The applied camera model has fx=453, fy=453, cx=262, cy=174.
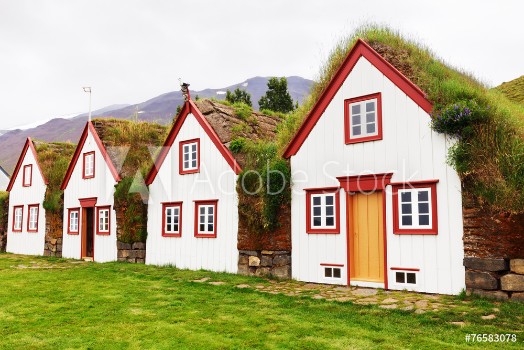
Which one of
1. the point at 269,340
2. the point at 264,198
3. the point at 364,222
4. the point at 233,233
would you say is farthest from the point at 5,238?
the point at 269,340

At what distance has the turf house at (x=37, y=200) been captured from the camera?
23.3 meters

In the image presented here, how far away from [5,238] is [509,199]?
90.3 ft

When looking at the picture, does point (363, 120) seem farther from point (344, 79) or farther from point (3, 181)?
point (3, 181)

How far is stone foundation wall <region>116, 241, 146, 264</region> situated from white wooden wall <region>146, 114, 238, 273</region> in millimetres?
319

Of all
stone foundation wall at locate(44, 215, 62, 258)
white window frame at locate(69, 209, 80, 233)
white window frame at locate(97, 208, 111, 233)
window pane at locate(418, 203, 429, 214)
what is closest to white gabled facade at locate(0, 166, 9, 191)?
stone foundation wall at locate(44, 215, 62, 258)

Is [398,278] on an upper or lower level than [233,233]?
lower

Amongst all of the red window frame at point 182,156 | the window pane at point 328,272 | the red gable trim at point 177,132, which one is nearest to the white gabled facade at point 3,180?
the red gable trim at point 177,132

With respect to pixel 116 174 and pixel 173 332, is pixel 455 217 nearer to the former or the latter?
pixel 173 332

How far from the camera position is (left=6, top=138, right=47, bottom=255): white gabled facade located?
80.3ft

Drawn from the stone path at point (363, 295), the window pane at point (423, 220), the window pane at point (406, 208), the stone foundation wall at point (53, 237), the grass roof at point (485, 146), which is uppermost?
the grass roof at point (485, 146)

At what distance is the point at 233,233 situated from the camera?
14719 millimetres

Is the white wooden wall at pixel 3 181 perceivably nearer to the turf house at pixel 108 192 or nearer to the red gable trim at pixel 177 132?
the turf house at pixel 108 192

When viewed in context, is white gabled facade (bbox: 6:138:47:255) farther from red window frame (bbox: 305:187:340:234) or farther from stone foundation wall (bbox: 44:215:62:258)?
red window frame (bbox: 305:187:340:234)


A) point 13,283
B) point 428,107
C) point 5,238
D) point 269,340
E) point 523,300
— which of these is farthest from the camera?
point 5,238
